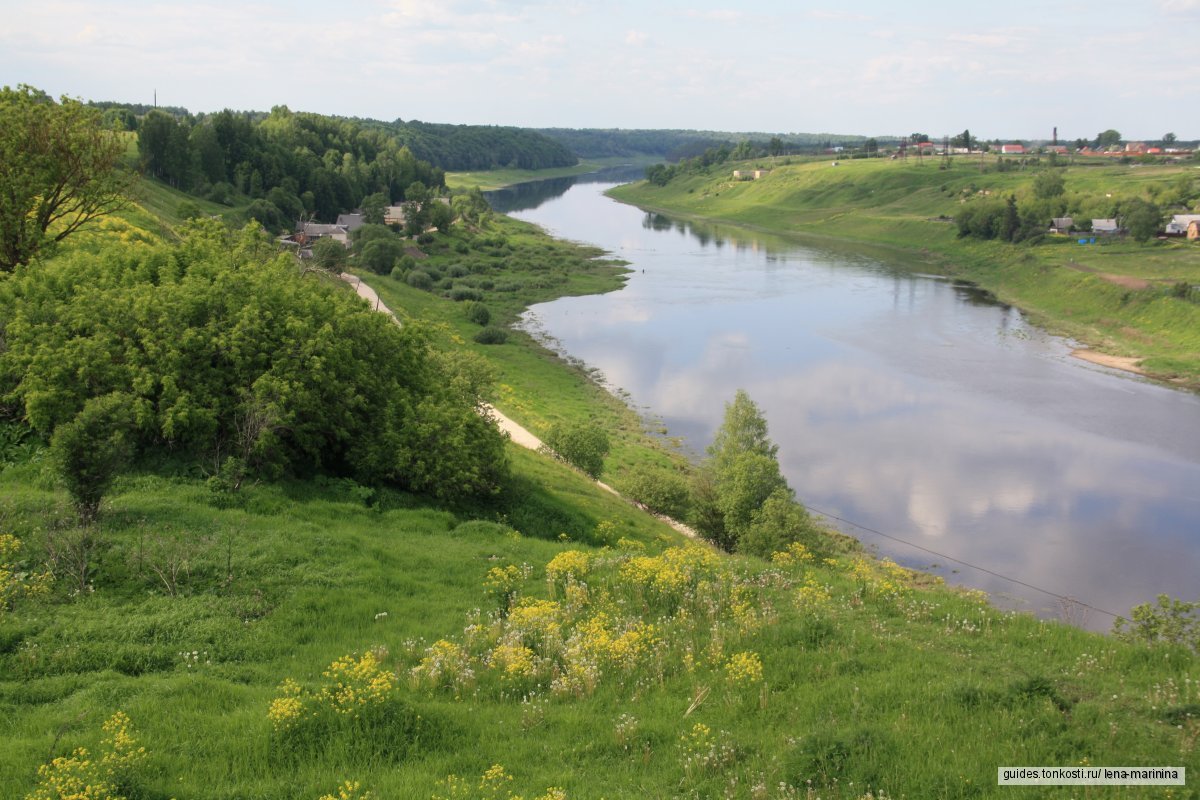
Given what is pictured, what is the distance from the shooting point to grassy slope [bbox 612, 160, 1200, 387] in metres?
56.0

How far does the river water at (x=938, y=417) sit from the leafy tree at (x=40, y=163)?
25070 millimetres

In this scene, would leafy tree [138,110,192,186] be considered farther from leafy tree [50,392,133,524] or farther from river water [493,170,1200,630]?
leafy tree [50,392,133,524]

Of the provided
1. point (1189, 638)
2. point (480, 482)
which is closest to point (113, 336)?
point (480, 482)

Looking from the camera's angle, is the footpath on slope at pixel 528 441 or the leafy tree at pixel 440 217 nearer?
the footpath on slope at pixel 528 441

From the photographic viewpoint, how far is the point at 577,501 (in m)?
21.9

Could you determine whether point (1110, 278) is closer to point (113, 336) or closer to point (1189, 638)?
point (1189, 638)

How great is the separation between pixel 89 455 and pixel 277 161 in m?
83.9

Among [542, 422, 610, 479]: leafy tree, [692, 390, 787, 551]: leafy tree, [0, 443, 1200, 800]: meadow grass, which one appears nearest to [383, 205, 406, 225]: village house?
[542, 422, 610, 479]: leafy tree

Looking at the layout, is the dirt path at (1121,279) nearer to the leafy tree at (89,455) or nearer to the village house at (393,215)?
the leafy tree at (89,455)

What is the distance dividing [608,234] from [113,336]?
98.2m

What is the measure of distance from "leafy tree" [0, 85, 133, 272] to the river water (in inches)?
987

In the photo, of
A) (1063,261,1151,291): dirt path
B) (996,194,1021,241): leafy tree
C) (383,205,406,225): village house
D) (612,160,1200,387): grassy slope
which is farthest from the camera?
(383,205,406,225): village house

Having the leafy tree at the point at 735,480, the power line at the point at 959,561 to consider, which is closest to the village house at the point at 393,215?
the leafy tree at the point at 735,480

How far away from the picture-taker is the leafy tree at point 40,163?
19.0m
